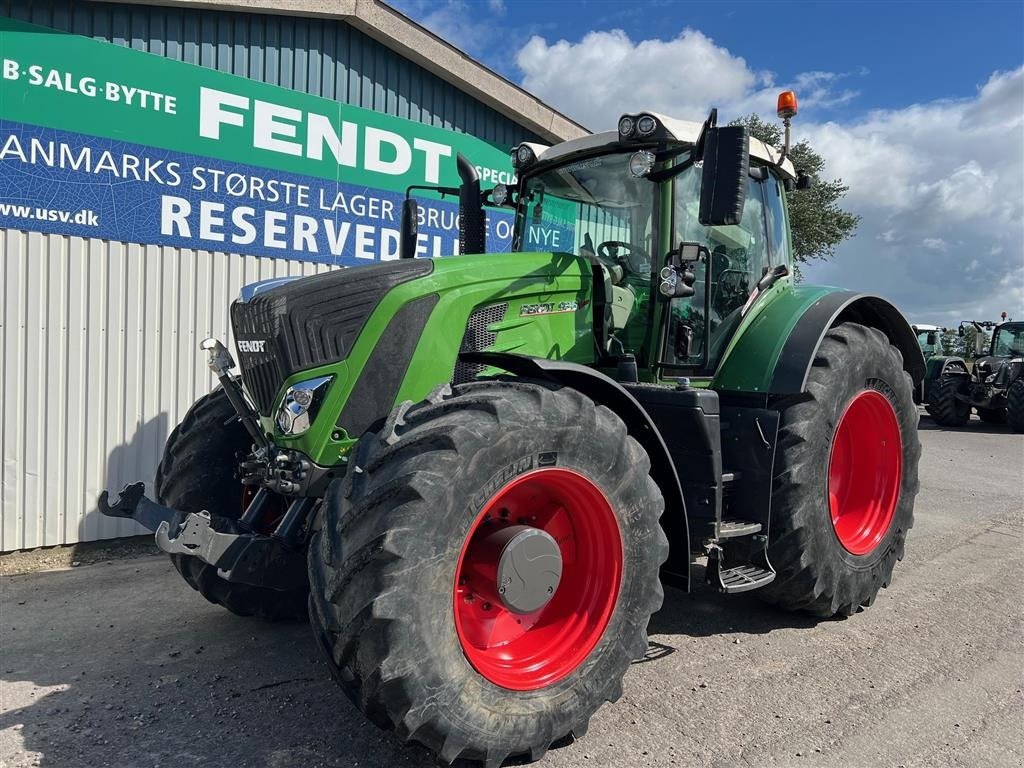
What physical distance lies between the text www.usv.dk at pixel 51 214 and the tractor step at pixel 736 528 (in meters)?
4.97

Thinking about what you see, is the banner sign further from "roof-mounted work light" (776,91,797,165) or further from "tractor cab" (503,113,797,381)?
"roof-mounted work light" (776,91,797,165)

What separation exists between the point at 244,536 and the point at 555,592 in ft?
4.06

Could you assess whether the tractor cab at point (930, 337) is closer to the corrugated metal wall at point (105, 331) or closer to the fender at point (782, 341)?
the fender at point (782, 341)

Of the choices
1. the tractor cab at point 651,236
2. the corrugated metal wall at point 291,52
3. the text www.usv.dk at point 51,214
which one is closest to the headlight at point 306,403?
the tractor cab at point 651,236

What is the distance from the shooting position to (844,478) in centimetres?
488

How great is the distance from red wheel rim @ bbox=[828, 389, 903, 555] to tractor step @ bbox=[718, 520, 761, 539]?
103 cm

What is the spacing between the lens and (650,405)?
381cm

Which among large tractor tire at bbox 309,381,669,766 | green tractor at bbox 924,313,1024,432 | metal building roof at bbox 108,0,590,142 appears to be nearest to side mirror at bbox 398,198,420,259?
large tractor tire at bbox 309,381,669,766

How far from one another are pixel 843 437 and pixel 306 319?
3.50m

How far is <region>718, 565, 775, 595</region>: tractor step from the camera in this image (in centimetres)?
365

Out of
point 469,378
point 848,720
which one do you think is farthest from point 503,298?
point 848,720

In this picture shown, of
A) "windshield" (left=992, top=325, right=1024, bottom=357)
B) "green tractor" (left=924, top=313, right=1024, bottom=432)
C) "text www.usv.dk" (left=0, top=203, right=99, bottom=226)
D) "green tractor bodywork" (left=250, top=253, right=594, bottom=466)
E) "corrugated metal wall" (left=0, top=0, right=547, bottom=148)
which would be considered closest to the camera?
"green tractor bodywork" (left=250, top=253, right=594, bottom=466)

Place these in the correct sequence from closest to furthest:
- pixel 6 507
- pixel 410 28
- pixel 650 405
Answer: pixel 650 405, pixel 6 507, pixel 410 28

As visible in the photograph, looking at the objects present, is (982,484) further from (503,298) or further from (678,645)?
(503,298)
